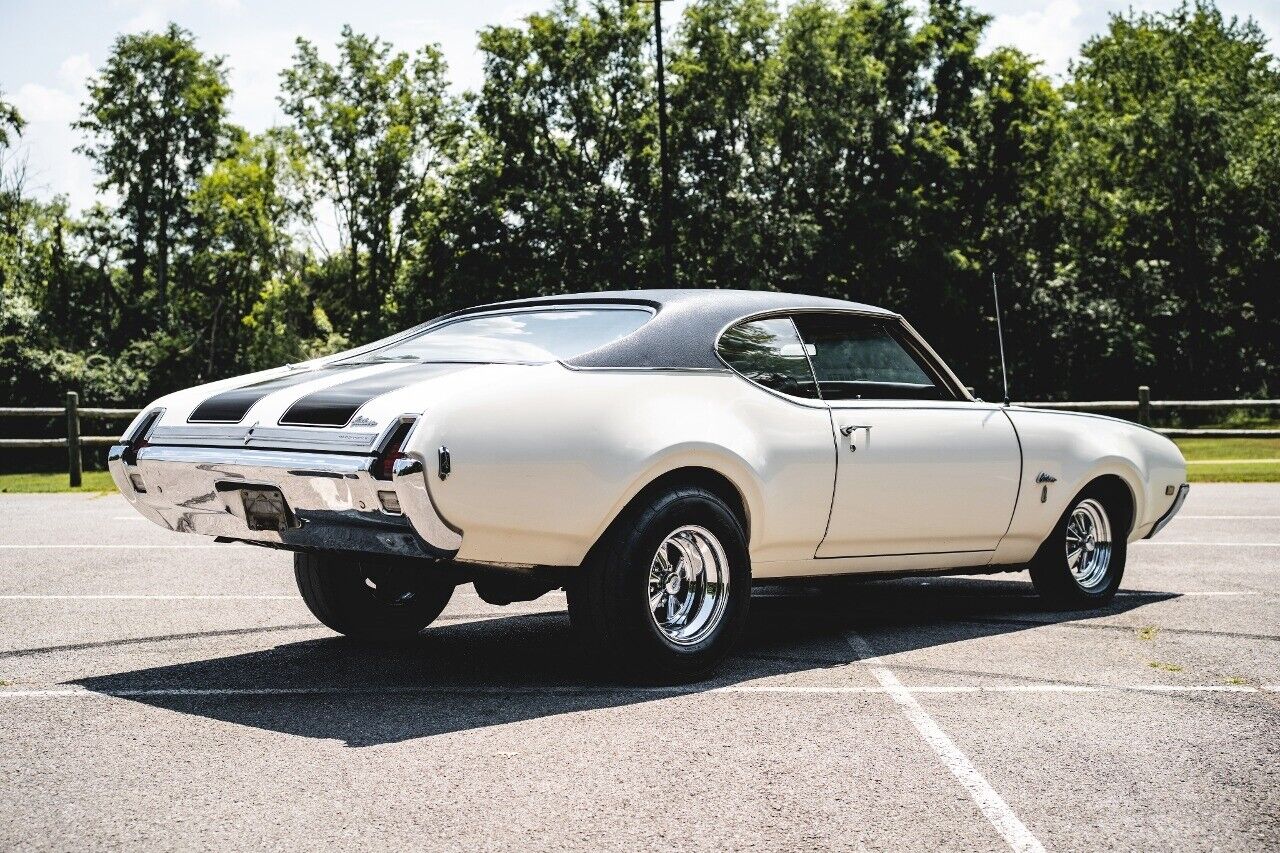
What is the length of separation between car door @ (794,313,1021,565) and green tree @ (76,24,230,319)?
44.2 m

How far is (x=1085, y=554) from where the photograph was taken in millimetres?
7672

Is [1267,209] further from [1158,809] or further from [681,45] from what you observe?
[1158,809]

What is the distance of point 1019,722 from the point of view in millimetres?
4910

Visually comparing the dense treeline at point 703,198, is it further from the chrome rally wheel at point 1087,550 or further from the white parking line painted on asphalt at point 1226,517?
the chrome rally wheel at point 1087,550

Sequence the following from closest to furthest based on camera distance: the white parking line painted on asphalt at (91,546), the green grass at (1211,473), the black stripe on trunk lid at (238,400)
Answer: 1. the black stripe on trunk lid at (238,400)
2. the white parking line painted on asphalt at (91,546)
3. the green grass at (1211,473)

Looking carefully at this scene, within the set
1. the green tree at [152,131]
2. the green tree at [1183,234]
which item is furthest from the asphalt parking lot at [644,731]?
the green tree at [152,131]

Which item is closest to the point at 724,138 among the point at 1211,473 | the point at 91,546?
the point at 1211,473

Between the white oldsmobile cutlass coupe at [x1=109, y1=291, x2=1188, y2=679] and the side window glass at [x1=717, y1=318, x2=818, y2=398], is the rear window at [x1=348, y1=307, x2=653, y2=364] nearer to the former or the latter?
the white oldsmobile cutlass coupe at [x1=109, y1=291, x2=1188, y2=679]

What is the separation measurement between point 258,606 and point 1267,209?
43638 millimetres

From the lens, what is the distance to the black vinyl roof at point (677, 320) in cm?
557

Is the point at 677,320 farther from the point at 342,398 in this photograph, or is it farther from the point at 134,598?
the point at 134,598

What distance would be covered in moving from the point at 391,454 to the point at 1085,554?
4368mm

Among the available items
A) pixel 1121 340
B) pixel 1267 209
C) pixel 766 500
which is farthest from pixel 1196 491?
pixel 1267 209

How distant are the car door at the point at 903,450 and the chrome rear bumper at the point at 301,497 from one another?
2.10 m
